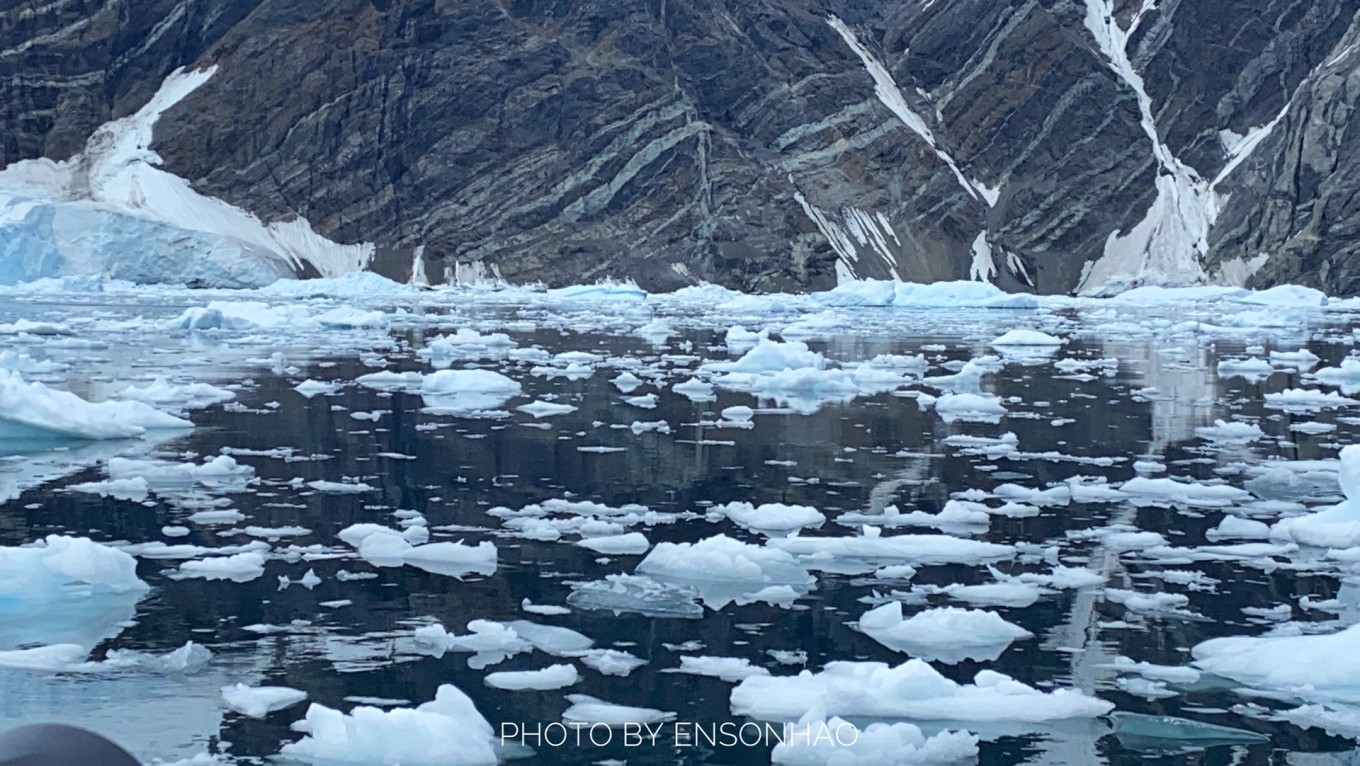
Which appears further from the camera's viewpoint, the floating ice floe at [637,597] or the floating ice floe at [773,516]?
the floating ice floe at [773,516]

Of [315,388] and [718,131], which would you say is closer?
[315,388]

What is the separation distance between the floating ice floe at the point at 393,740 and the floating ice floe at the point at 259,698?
316mm

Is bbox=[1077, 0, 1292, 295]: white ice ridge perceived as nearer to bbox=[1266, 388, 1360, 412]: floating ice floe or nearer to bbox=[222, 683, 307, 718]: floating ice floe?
bbox=[1266, 388, 1360, 412]: floating ice floe

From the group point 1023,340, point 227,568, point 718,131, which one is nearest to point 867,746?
point 227,568

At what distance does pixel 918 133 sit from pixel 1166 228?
42.2 feet

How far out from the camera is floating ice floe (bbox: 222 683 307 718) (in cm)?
442

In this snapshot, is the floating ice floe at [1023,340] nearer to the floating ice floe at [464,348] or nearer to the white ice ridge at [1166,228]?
the floating ice floe at [464,348]

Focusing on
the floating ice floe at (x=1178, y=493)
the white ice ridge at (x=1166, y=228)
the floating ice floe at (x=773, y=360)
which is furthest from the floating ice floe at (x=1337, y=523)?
the white ice ridge at (x=1166, y=228)

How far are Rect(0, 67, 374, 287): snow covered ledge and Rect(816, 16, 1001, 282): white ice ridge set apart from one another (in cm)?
2422

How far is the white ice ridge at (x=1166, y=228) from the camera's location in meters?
70.2

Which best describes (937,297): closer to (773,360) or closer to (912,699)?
(773,360)

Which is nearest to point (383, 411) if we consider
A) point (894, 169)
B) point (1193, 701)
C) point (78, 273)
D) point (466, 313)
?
point (1193, 701)

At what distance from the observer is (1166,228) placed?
71688 mm

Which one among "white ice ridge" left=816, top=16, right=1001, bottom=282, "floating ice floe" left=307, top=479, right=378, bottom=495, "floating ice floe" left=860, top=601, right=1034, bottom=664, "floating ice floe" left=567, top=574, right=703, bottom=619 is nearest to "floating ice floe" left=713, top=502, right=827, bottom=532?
"floating ice floe" left=567, top=574, right=703, bottom=619
